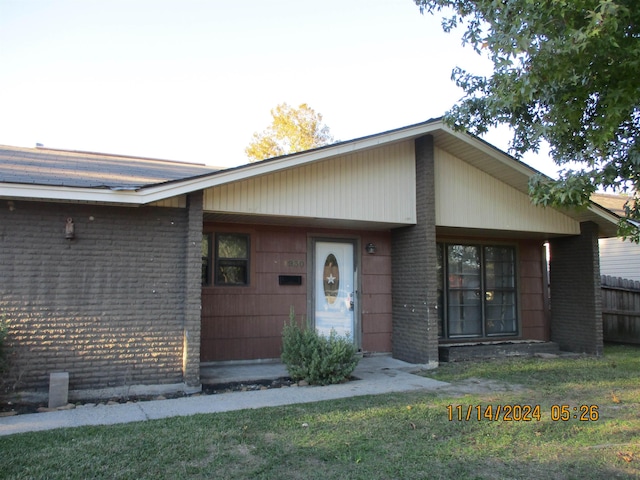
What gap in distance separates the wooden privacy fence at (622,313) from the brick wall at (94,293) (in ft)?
38.2

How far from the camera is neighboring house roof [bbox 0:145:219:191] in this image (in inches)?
263

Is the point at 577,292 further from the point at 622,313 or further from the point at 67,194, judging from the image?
the point at 67,194

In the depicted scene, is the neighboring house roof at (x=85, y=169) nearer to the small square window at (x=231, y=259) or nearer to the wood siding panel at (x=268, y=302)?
the small square window at (x=231, y=259)

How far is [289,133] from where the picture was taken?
28.7 metres

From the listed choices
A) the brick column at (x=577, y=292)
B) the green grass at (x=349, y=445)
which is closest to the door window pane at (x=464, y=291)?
the brick column at (x=577, y=292)

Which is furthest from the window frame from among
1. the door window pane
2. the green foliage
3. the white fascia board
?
the door window pane

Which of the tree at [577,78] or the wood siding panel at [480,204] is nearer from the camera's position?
A: the tree at [577,78]

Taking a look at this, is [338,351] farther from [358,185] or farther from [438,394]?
[358,185]

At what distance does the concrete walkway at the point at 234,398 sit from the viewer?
5.72 meters

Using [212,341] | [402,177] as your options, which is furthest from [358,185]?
[212,341]

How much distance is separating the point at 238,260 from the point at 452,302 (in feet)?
16.3

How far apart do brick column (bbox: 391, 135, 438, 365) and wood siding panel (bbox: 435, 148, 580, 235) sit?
0.40m

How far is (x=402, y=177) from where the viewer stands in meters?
9.57
